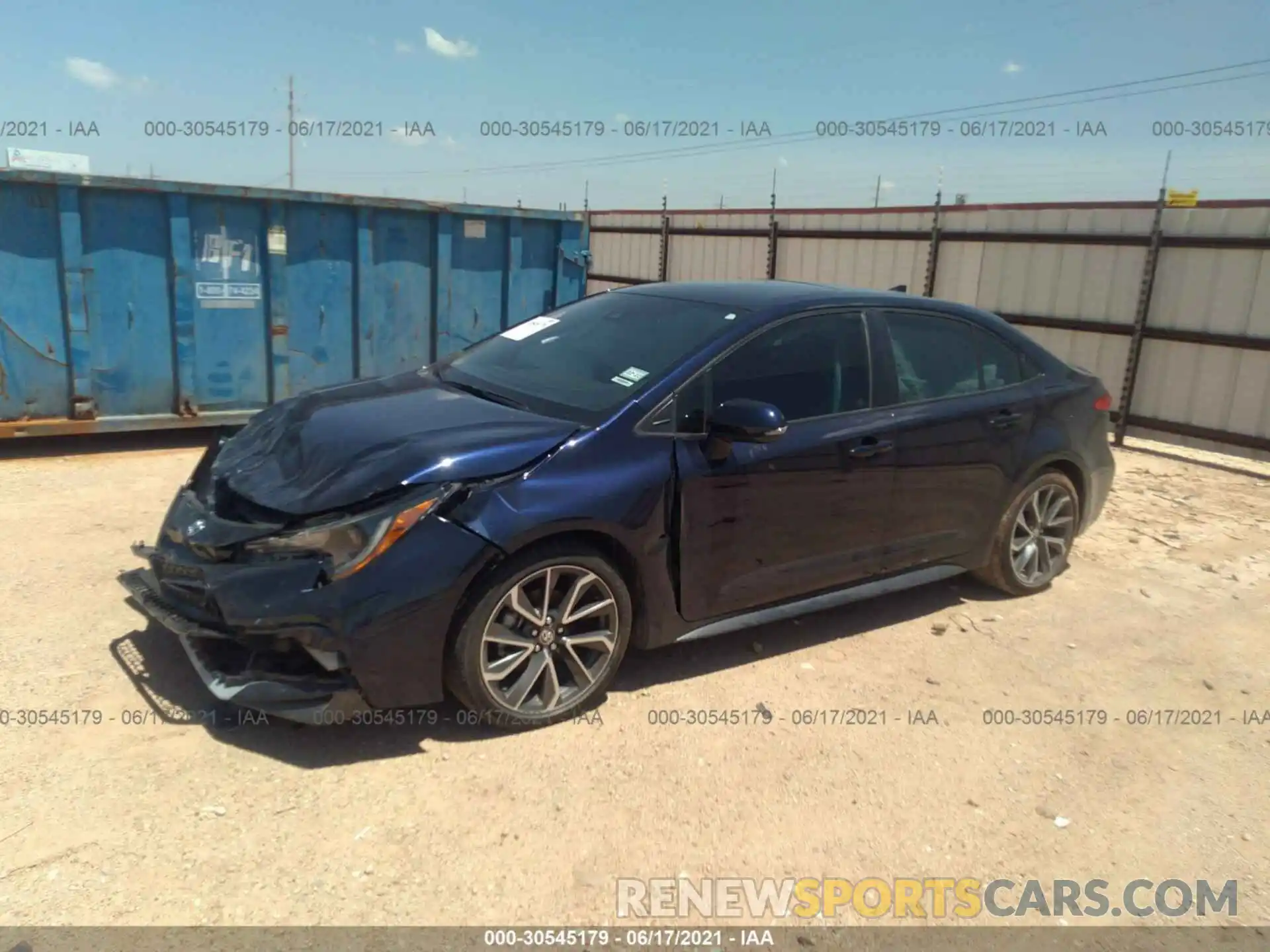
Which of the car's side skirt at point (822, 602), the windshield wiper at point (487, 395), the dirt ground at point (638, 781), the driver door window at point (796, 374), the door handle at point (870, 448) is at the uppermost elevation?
the driver door window at point (796, 374)

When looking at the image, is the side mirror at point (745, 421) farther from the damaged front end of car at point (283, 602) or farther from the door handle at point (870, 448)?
the damaged front end of car at point (283, 602)

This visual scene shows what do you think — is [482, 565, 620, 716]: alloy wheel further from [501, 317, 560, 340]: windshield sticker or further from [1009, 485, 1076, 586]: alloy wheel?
[1009, 485, 1076, 586]: alloy wheel

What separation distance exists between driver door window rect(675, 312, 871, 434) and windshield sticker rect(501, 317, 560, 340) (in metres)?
1.08

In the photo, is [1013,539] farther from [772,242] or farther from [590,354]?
[772,242]

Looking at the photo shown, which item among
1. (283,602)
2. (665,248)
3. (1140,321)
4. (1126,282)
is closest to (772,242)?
(665,248)

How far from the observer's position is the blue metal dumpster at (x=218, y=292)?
6770 millimetres

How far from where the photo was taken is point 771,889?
2.79 m

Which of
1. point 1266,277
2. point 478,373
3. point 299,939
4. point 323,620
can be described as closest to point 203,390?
point 478,373

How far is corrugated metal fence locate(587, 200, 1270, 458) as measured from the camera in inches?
339

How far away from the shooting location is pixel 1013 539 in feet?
16.4

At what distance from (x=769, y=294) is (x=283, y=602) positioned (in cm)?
242

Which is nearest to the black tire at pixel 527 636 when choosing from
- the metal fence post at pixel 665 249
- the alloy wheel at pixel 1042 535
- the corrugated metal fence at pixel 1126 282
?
the alloy wheel at pixel 1042 535

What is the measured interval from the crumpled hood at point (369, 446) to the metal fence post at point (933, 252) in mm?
8507

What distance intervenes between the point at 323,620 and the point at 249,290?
17.4 feet
